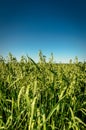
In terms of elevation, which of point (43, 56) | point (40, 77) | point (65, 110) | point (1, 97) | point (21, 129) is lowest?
point (21, 129)

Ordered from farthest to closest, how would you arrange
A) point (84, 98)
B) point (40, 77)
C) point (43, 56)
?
point (84, 98), point (43, 56), point (40, 77)

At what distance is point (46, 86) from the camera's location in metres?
2.41

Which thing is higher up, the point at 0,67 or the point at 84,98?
the point at 0,67

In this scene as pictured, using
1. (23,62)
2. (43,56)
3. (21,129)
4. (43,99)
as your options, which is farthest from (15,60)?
(21,129)

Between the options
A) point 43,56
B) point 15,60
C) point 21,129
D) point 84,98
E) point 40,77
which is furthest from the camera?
point 15,60

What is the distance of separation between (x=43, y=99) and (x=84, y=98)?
0.73m

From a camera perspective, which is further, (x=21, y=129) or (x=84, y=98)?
(x=84, y=98)

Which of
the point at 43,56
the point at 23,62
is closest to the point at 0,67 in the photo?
the point at 23,62

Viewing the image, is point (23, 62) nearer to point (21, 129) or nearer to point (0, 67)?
point (0, 67)

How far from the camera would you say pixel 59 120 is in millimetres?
2271

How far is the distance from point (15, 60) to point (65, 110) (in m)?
1.87

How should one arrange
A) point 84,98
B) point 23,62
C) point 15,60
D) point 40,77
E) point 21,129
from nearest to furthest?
point 21,129
point 40,77
point 84,98
point 15,60
point 23,62

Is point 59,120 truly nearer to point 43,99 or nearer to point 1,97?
point 43,99

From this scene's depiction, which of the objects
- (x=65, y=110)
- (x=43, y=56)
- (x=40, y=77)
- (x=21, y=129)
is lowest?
(x=21, y=129)
